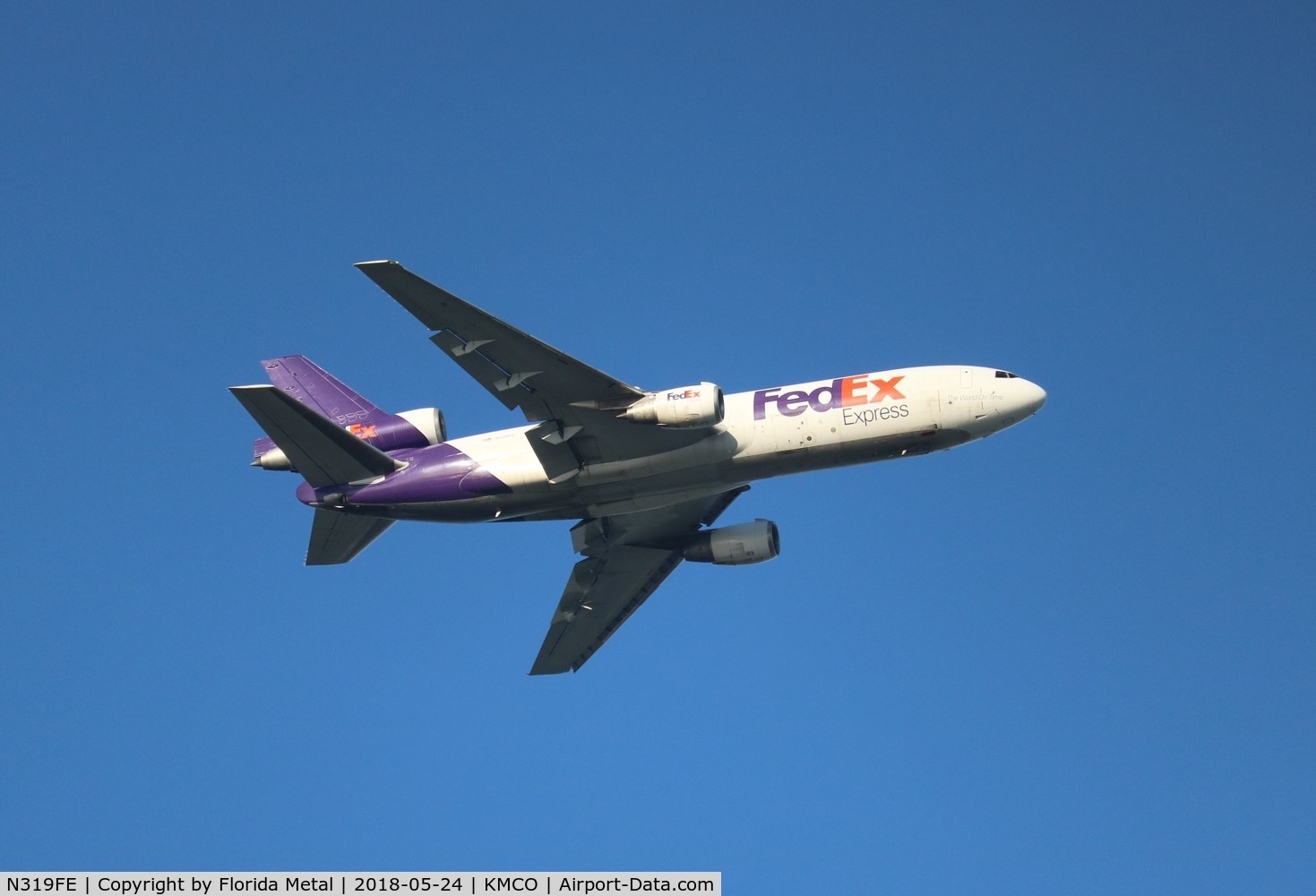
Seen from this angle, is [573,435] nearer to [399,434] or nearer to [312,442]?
[399,434]

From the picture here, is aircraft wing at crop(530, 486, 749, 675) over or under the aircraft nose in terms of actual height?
under

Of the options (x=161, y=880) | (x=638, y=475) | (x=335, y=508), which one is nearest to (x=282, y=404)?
(x=335, y=508)

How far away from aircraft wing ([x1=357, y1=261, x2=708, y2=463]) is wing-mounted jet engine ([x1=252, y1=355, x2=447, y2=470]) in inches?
178

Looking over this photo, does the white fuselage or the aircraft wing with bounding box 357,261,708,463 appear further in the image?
the white fuselage

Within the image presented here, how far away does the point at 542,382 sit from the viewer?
44.9m

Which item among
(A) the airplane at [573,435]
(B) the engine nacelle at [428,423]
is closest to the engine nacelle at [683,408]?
(A) the airplane at [573,435]

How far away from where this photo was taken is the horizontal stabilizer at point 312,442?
4475 centimetres

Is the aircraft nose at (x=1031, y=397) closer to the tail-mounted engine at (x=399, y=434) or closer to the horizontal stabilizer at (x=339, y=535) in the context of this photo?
the tail-mounted engine at (x=399, y=434)

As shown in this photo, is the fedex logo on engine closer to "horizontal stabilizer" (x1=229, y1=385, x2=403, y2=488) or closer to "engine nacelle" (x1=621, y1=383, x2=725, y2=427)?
"engine nacelle" (x1=621, y1=383, x2=725, y2=427)

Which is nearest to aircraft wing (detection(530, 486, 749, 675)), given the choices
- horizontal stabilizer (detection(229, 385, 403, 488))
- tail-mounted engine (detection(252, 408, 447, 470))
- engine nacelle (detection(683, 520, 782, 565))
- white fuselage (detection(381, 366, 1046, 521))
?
engine nacelle (detection(683, 520, 782, 565))

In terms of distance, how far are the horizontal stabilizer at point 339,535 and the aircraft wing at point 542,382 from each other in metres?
8.02

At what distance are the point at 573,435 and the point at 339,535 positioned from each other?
1023cm

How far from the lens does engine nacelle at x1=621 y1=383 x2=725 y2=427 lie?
144 ft
